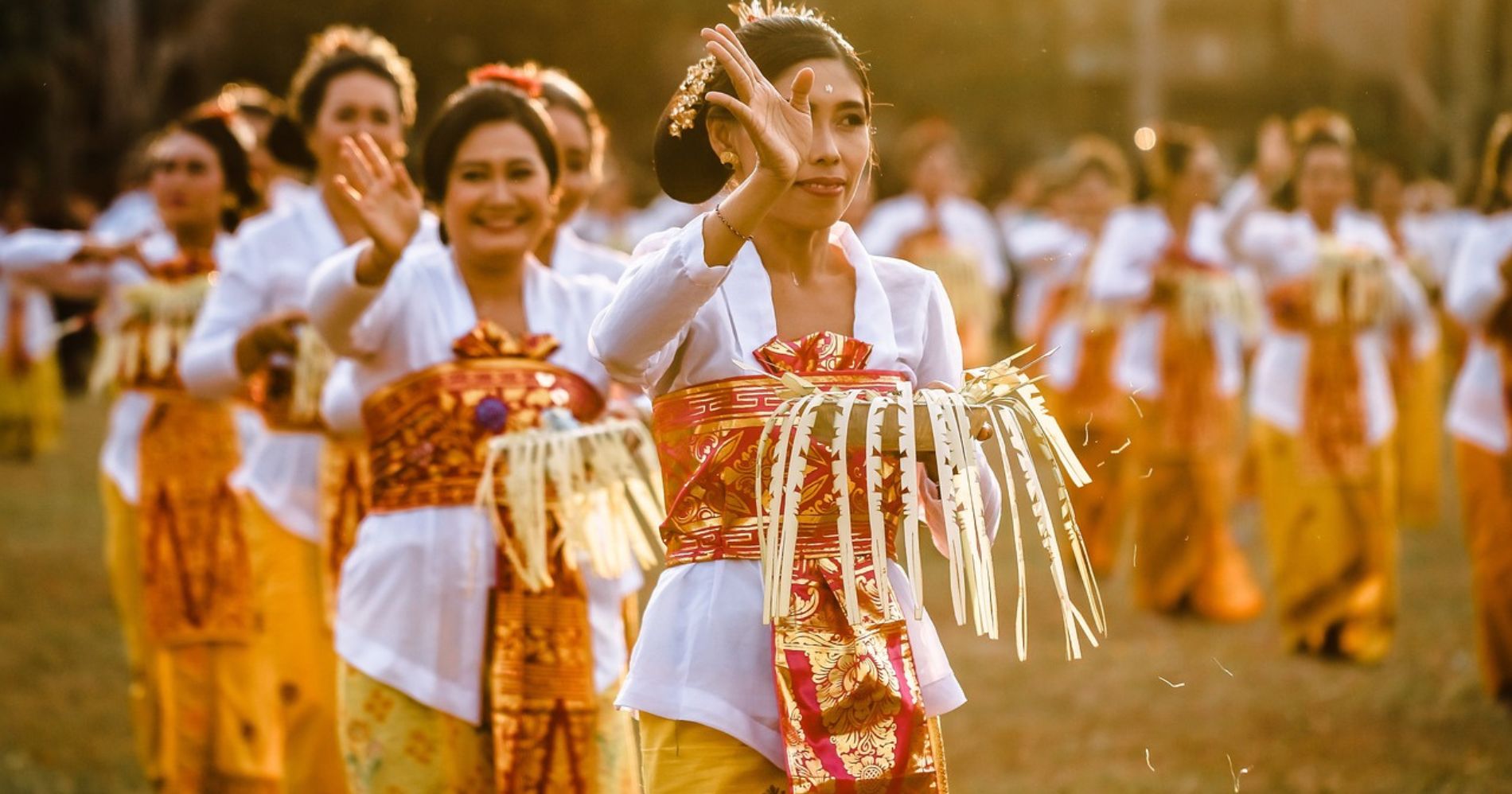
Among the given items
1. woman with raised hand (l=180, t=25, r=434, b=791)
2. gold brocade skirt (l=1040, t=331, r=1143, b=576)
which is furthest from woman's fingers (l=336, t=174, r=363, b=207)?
gold brocade skirt (l=1040, t=331, r=1143, b=576)

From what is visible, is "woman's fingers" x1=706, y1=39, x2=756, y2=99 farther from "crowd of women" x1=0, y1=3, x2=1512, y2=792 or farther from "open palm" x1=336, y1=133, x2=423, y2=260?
"open palm" x1=336, y1=133, x2=423, y2=260

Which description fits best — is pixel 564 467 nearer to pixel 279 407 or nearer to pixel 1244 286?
pixel 279 407

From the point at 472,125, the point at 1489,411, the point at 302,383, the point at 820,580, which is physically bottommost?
the point at 820,580

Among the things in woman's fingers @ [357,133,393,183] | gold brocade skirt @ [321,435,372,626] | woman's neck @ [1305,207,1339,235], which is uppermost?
woman's neck @ [1305,207,1339,235]

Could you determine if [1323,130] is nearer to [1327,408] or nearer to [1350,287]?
[1350,287]

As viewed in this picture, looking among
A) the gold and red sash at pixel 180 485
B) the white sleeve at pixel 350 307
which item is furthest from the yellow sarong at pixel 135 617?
the white sleeve at pixel 350 307

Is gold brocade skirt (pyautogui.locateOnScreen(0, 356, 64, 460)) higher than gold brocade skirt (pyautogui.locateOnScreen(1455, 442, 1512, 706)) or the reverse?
higher

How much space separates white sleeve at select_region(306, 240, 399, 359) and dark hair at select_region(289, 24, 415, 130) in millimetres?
1509

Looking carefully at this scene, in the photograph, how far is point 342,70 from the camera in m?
5.87

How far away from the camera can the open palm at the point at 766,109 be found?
9.58 ft

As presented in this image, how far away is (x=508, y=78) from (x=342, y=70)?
4.18ft

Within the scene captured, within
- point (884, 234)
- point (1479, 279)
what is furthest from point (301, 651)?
point (884, 234)

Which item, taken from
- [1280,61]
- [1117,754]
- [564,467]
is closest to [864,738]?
[564,467]

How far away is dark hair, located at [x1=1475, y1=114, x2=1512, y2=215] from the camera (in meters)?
7.81
